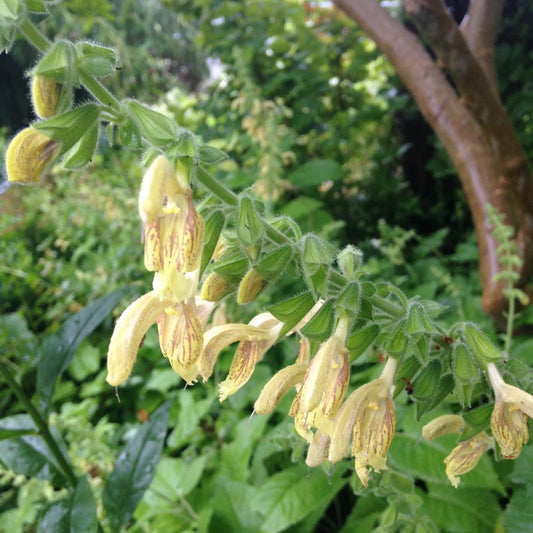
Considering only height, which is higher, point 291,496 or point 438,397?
point 438,397

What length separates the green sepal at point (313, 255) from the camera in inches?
16.4

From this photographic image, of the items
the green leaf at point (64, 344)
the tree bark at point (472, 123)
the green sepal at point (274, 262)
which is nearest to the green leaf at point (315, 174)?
the tree bark at point (472, 123)

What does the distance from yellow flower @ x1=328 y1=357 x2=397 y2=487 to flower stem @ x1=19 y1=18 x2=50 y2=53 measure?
1.41 ft

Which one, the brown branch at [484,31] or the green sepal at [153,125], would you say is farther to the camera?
the brown branch at [484,31]

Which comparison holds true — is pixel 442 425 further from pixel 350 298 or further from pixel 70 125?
pixel 70 125

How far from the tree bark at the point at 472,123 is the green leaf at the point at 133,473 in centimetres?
84

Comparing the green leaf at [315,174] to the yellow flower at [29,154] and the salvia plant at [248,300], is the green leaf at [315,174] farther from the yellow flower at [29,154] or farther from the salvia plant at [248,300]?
the yellow flower at [29,154]

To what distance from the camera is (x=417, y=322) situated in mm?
440

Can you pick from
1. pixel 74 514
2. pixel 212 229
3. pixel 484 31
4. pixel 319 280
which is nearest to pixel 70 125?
pixel 212 229

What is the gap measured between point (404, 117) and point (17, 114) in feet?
16.8

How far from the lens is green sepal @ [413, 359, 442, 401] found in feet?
1.54

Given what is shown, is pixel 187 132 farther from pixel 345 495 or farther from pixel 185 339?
pixel 345 495

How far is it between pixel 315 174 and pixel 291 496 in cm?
114

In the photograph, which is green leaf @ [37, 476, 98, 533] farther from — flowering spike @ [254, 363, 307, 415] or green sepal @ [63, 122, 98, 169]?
green sepal @ [63, 122, 98, 169]
